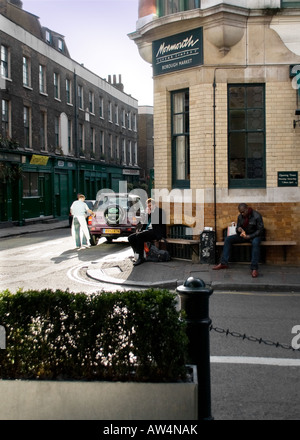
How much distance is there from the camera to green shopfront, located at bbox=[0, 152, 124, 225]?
28984 mm

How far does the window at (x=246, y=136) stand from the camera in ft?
42.6

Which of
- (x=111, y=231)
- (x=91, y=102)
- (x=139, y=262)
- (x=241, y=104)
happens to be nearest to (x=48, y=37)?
(x=91, y=102)

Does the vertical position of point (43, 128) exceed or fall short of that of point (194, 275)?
it exceeds it

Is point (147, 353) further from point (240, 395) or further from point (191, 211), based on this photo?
point (191, 211)

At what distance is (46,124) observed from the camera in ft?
113

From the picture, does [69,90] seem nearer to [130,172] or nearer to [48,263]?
[130,172]

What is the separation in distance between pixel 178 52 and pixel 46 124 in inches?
883

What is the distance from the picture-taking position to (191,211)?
1324 cm

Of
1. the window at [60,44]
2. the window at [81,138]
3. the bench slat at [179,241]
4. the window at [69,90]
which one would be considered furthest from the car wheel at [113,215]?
the window at [60,44]

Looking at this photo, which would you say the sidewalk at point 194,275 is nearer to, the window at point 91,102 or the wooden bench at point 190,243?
the wooden bench at point 190,243

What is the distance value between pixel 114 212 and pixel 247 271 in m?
8.05

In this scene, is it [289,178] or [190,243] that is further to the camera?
[190,243]

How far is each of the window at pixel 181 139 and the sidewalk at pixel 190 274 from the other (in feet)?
7.00

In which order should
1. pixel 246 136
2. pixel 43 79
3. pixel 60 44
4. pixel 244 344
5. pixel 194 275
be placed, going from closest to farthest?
pixel 244 344 < pixel 194 275 < pixel 246 136 < pixel 43 79 < pixel 60 44
